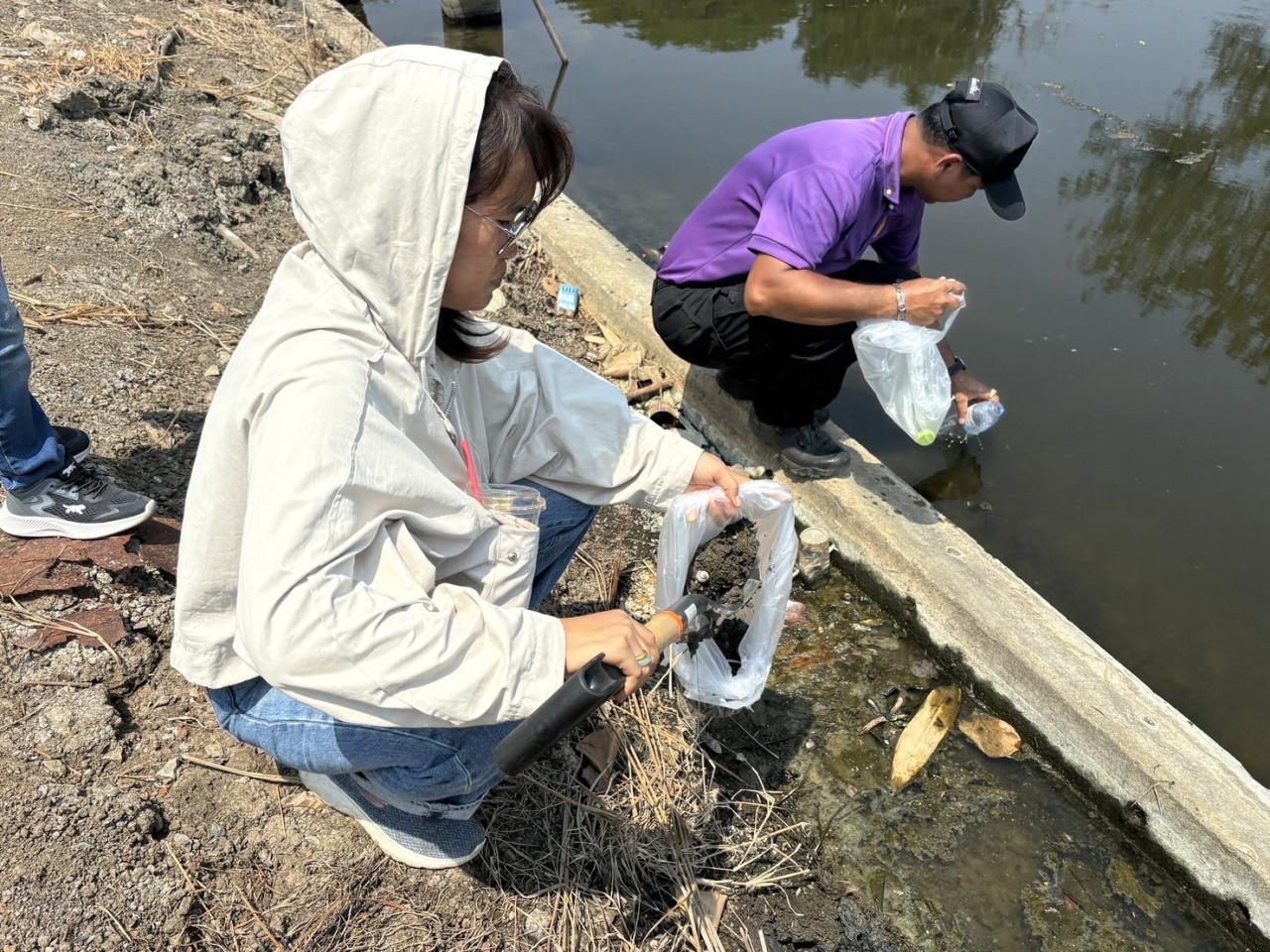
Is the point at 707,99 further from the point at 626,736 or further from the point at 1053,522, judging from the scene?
the point at 626,736

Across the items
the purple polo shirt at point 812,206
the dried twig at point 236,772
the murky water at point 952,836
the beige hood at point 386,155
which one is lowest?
the murky water at point 952,836

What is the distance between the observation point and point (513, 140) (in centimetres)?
141

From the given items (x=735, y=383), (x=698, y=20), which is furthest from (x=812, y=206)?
(x=698, y=20)

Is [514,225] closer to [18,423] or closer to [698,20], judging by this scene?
[18,423]

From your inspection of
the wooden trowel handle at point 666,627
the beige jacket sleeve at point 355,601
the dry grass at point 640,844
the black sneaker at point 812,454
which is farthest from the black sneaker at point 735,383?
the beige jacket sleeve at point 355,601

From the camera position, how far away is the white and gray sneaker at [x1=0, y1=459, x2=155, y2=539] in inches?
93.2

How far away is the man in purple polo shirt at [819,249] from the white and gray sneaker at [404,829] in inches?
72.1

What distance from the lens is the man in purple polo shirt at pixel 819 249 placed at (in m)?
2.69

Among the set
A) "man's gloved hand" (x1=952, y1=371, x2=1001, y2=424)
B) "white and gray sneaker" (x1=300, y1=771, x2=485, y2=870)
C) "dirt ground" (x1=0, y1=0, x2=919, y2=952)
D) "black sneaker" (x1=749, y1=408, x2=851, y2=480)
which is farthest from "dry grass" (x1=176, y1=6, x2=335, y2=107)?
"white and gray sneaker" (x1=300, y1=771, x2=485, y2=870)

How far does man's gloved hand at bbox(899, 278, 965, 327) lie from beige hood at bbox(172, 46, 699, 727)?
1845 millimetres

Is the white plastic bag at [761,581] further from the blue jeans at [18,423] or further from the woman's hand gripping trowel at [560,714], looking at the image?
the blue jeans at [18,423]

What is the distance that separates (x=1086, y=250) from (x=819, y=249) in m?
2.97

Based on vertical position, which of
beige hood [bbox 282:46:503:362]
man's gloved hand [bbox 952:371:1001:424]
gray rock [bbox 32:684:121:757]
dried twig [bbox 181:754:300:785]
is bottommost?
dried twig [bbox 181:754:300:785]

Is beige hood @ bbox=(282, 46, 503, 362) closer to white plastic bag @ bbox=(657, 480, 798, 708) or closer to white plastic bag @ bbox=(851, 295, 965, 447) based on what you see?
white plastic bag @ bbox=(657, 480, 798, 708)
